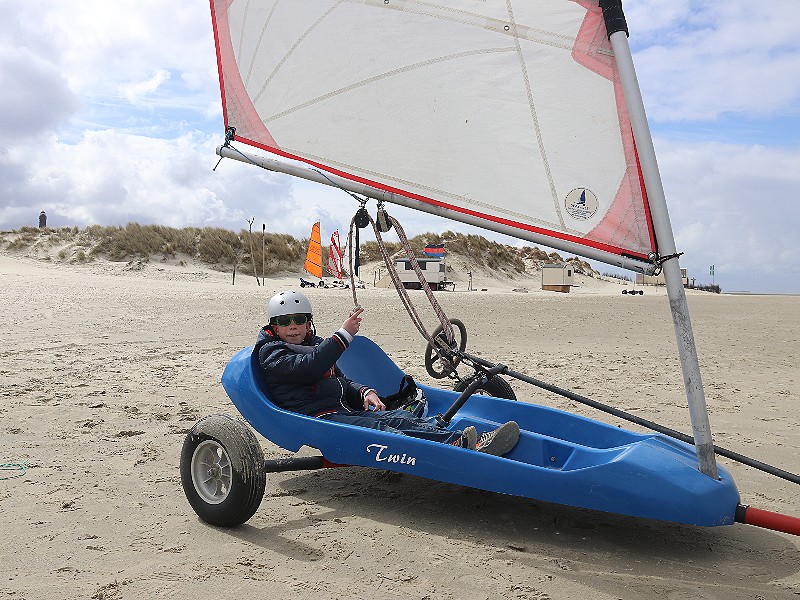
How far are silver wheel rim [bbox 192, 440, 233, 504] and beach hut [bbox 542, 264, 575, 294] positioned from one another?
30458 millimetres

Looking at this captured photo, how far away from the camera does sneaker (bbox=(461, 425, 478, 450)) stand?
161 inches

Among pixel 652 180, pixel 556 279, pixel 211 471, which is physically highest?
pixel 556 279

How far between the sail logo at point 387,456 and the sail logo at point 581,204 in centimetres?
148

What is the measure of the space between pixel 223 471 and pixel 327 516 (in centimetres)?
61

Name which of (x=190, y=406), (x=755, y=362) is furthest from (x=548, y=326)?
(x=190, y=406)

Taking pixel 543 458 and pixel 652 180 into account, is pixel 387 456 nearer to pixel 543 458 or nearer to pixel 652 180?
pixel 543 458

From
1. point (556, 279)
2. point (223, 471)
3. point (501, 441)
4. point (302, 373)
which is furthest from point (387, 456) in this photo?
point (556, 279)

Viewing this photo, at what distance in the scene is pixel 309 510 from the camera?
14.2ft

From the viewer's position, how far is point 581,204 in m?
3.71

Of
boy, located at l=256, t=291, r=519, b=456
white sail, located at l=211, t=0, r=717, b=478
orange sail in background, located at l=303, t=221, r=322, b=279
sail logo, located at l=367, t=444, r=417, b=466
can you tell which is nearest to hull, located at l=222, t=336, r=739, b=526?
sail logo, located at l=367, t=444, r=417, b=466

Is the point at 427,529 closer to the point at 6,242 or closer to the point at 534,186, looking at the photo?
the point at 534,186

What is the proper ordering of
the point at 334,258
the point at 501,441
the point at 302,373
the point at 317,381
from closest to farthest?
the point at 501,441 < the point at 302,373 < the point at 317,381 < the point at 334,258

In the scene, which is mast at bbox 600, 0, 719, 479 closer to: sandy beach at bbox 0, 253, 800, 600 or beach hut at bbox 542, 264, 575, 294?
sandy beach at bbox 0, 253, 800, 600

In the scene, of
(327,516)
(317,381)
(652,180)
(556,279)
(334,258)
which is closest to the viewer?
(652,180)
